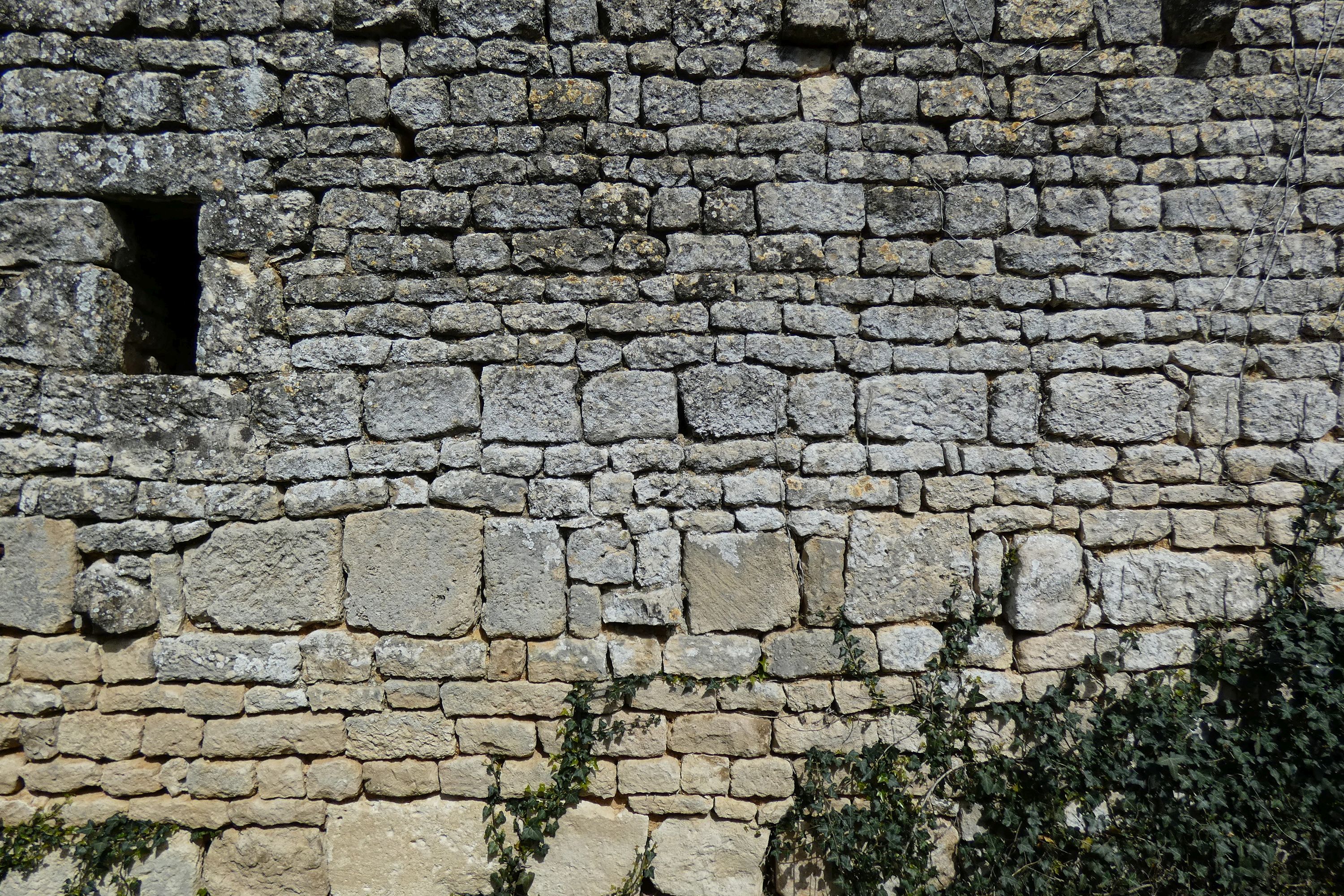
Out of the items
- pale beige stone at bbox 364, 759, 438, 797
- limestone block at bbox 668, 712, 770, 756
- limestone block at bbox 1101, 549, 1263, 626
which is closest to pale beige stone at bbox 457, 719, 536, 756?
pale beige stone at bbox 364, 759, 438, 797

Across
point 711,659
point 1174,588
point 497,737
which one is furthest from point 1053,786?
point 497,737

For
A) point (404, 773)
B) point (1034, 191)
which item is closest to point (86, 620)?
point (404, 773)

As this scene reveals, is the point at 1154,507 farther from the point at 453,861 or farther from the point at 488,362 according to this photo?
the point at 453,861

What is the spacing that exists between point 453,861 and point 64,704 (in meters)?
1.79

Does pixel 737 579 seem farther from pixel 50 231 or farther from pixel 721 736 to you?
pixel 50 231

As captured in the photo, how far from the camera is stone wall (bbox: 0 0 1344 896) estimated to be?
298 centimetres

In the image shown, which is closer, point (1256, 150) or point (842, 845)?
point (842, 845)

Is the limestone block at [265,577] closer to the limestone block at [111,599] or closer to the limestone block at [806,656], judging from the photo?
the limestone block at [111,599]

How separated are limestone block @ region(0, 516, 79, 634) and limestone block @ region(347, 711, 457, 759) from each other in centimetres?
134

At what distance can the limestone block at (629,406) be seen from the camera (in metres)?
2.98

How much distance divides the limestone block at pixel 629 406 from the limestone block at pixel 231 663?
1595mm

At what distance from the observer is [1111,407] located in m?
3.06

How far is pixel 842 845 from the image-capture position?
289cm

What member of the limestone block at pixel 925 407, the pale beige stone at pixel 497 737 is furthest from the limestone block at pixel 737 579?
the pale beige stone at pixel 497 737
